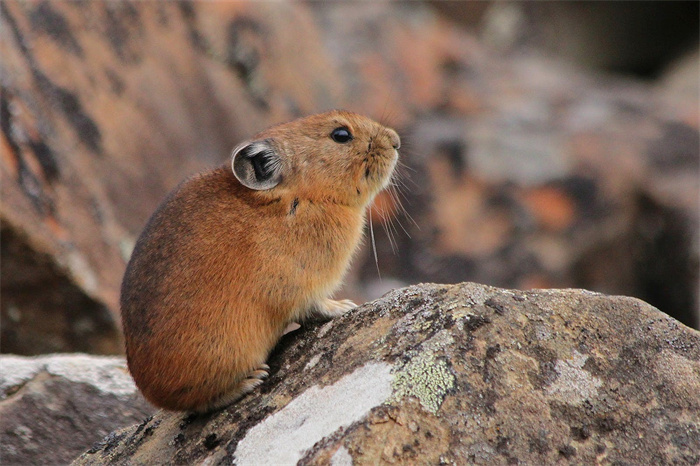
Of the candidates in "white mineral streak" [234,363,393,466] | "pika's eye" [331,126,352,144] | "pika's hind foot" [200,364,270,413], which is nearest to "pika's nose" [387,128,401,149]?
"pika's eye" [331,126,352,144]

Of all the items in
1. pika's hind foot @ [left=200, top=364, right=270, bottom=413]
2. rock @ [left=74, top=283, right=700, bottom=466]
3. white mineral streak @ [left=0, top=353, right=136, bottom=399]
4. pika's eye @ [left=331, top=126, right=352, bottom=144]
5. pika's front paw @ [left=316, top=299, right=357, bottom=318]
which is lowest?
rock @ [left=74, top=283, right=700, bottom=466]

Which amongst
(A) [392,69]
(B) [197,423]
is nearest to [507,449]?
(B) [197,423]

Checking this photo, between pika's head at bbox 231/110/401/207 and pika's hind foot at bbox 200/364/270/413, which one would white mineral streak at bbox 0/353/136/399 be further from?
pika's head at bbox 231/110/401/207

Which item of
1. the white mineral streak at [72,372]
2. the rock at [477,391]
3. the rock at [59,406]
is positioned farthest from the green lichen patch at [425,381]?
the white mineral streak at [72,372]

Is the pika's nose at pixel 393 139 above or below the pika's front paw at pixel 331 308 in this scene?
above

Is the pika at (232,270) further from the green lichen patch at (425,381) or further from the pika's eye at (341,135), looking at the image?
the green lichen patch at (425,381)

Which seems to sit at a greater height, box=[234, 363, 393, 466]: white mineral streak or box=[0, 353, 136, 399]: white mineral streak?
box=[0, 353, 136, 399]: white mineral streak

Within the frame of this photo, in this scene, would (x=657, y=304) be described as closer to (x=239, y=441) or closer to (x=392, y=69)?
(x=392, y=69)
